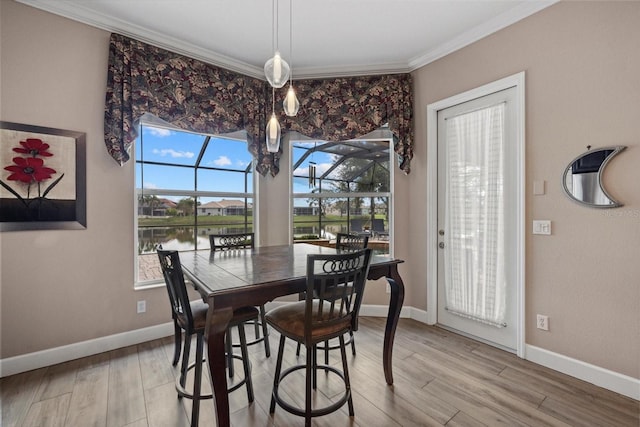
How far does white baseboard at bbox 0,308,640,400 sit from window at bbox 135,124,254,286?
501mm

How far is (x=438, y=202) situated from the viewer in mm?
3160

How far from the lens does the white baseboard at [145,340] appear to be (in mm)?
1979

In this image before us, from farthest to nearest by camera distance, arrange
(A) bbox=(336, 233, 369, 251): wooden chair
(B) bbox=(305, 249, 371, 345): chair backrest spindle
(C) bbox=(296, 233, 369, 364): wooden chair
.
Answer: (A) bbox=(336, 233, 369, 251): wooden chair < (C) bbox=(296, 233, 369, 364): wooden chair < (B) bbox=(305, 249, 371, 345): chair backrest spindle

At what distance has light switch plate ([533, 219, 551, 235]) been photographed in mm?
2305

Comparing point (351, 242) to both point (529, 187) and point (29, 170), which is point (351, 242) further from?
point (29, 170)

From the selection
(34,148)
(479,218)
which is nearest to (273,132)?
(34,148)

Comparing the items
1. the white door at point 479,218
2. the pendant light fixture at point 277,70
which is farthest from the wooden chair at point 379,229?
the pendant light fixture at point 277,70

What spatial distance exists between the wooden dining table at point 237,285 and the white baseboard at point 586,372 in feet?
4.24

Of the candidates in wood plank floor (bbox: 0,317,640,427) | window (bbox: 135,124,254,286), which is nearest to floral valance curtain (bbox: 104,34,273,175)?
window (bbox: 135,124,254,286)

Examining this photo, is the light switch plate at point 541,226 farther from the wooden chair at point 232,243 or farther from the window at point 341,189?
the wooden chair at point 232,243

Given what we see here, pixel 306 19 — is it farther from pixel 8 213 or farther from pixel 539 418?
pixel 539 418

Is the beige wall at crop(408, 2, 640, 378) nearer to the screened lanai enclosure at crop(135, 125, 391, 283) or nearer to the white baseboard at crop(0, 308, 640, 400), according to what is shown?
the white baseboard at crop(0, 308, 640, 400)

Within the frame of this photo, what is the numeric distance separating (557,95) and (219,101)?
10.2ft

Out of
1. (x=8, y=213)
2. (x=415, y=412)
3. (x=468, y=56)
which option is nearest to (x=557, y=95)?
(x=468, y=56)
